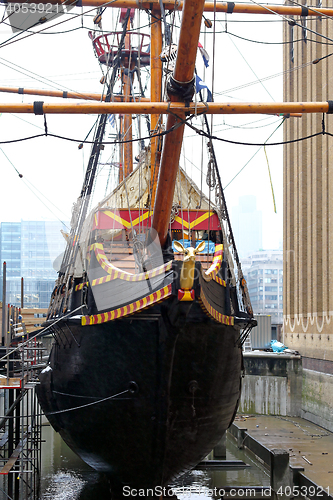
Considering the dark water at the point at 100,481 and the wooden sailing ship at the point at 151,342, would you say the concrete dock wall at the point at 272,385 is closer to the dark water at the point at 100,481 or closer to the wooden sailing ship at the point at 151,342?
the dark water at the point at 100,481

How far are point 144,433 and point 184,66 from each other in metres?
5.42

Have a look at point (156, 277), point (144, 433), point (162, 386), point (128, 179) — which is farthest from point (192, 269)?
point (128, 179)

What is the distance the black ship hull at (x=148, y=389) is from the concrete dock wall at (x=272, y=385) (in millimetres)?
11612

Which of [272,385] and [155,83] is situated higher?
[155,83]

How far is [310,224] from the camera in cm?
2088

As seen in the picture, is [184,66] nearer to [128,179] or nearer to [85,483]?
[128,179]

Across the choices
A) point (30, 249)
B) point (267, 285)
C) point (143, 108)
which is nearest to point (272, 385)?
point (30, 249)

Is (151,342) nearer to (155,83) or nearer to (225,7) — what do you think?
(155,83)

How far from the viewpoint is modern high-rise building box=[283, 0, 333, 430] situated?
17.8 meters

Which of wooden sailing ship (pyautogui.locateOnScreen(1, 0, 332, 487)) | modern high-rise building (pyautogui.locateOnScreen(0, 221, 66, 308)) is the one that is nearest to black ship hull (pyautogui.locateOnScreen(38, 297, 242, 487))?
wooden sailing ship (pyautogui.locateOnScreen(1, 0, 332, 487))

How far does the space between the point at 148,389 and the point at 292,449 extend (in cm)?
755

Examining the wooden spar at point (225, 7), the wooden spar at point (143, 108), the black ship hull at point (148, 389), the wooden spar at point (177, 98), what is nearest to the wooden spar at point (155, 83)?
the wooden spar at point (225, 7)

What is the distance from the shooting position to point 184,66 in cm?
662

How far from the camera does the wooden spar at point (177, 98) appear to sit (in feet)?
20.1
